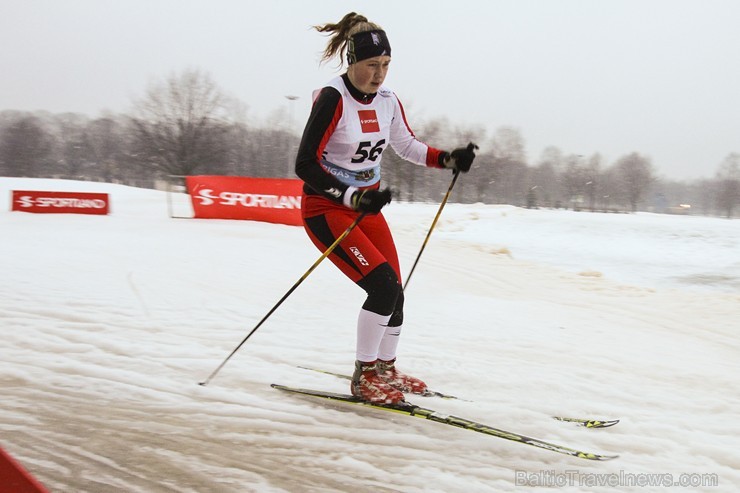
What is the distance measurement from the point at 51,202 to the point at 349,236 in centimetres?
1526

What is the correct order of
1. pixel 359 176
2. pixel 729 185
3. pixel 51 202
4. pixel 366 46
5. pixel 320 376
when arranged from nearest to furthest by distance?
pixel 366 46 → pixel 359 176 → pixel 320 376 → pixel 51 202 → pixel 729 185

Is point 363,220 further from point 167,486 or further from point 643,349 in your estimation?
point 643,349

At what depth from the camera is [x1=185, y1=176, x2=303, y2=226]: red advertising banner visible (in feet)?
45.4

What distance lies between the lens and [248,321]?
562cm

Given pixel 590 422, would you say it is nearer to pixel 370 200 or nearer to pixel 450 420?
pixel 450 420

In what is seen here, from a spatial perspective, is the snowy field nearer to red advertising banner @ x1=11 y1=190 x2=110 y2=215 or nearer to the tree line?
red advertising banner @ x1=11 y1=190 x2=110 y2=215

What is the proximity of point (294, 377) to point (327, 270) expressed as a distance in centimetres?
469

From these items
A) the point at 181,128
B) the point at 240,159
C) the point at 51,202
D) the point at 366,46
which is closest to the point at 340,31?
the point at 366,46

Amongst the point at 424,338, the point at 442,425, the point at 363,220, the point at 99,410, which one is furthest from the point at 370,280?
the point at 424,338

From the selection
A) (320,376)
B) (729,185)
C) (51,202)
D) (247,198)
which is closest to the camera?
(320,376)

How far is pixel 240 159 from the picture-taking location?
6006 cm

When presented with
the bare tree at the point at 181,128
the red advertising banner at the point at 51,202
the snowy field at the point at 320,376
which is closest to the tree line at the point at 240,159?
the bare tree at the point at 181,128

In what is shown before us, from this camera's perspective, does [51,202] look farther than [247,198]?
Yes

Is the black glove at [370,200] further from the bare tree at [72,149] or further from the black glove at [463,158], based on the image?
the bare tree at [72,149]
